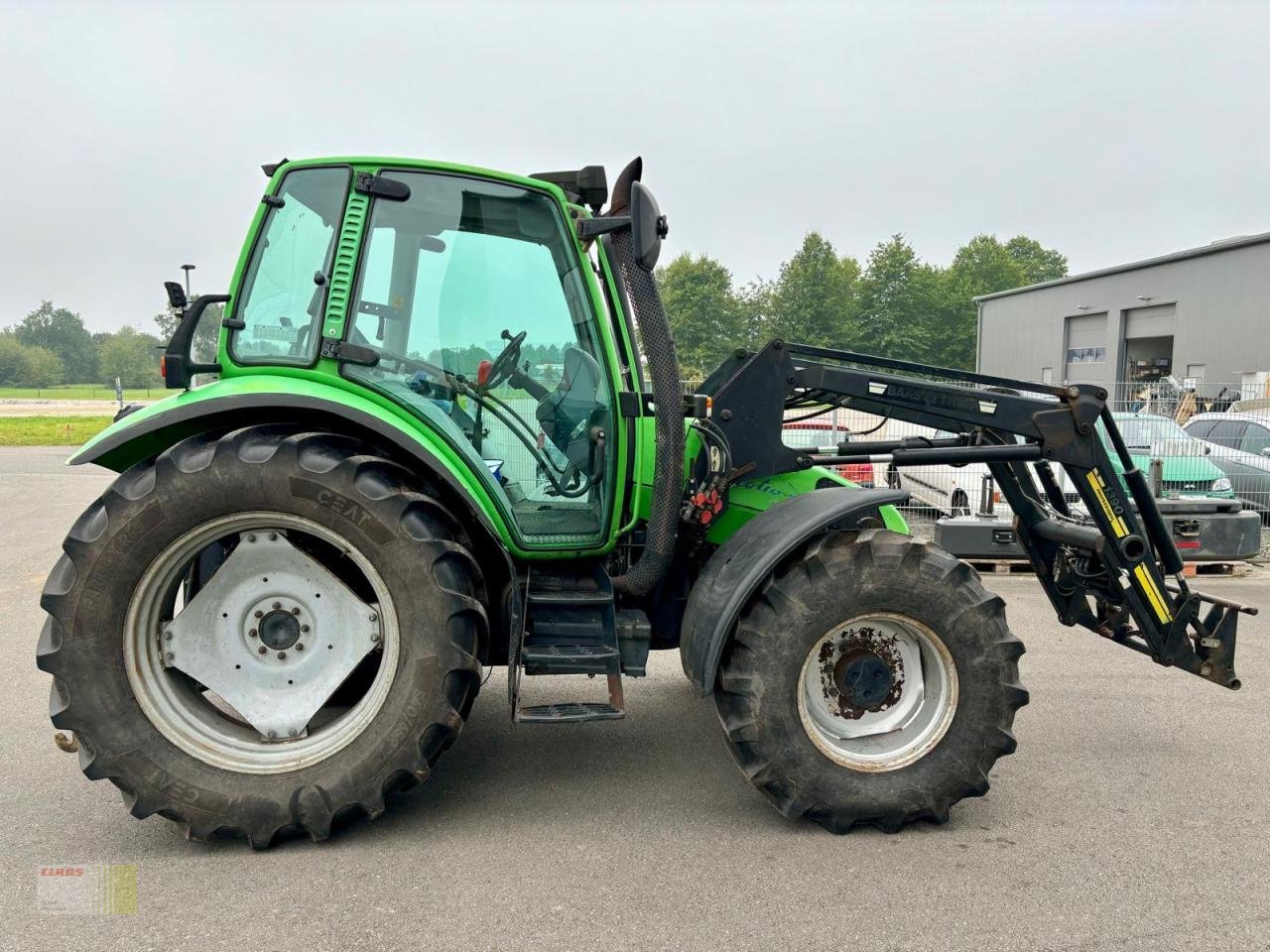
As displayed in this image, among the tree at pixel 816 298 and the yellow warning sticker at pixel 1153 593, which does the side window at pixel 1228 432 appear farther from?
the tree at pixel 816 298

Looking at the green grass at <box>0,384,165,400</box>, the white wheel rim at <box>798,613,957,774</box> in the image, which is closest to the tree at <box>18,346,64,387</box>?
the green grass at <box>0,384,165,400</box>

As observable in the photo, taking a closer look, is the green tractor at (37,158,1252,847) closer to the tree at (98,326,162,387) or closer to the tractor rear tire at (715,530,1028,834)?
the tractor rear tire at (715,530,1028,834)

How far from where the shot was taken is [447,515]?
342 cm

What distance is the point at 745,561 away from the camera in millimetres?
3488

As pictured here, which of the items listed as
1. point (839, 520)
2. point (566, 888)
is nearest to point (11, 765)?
point (566, 888)

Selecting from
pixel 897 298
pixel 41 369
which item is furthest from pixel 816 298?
pixel 41 369

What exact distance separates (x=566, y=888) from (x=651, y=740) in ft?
4.48

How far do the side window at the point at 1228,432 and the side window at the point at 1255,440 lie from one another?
8 centimetres

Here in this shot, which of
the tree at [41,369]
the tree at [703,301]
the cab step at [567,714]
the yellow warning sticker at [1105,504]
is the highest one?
the tree at [703,301]

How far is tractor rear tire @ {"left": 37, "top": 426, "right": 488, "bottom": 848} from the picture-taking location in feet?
10.5

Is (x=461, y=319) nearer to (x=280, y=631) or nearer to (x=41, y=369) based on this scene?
(x=280, y=631)

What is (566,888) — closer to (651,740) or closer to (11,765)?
(651,740)

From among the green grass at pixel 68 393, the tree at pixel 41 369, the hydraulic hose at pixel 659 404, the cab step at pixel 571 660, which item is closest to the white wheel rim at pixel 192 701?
the cab step at pixel 571 660

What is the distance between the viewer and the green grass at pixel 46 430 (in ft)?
78.5
